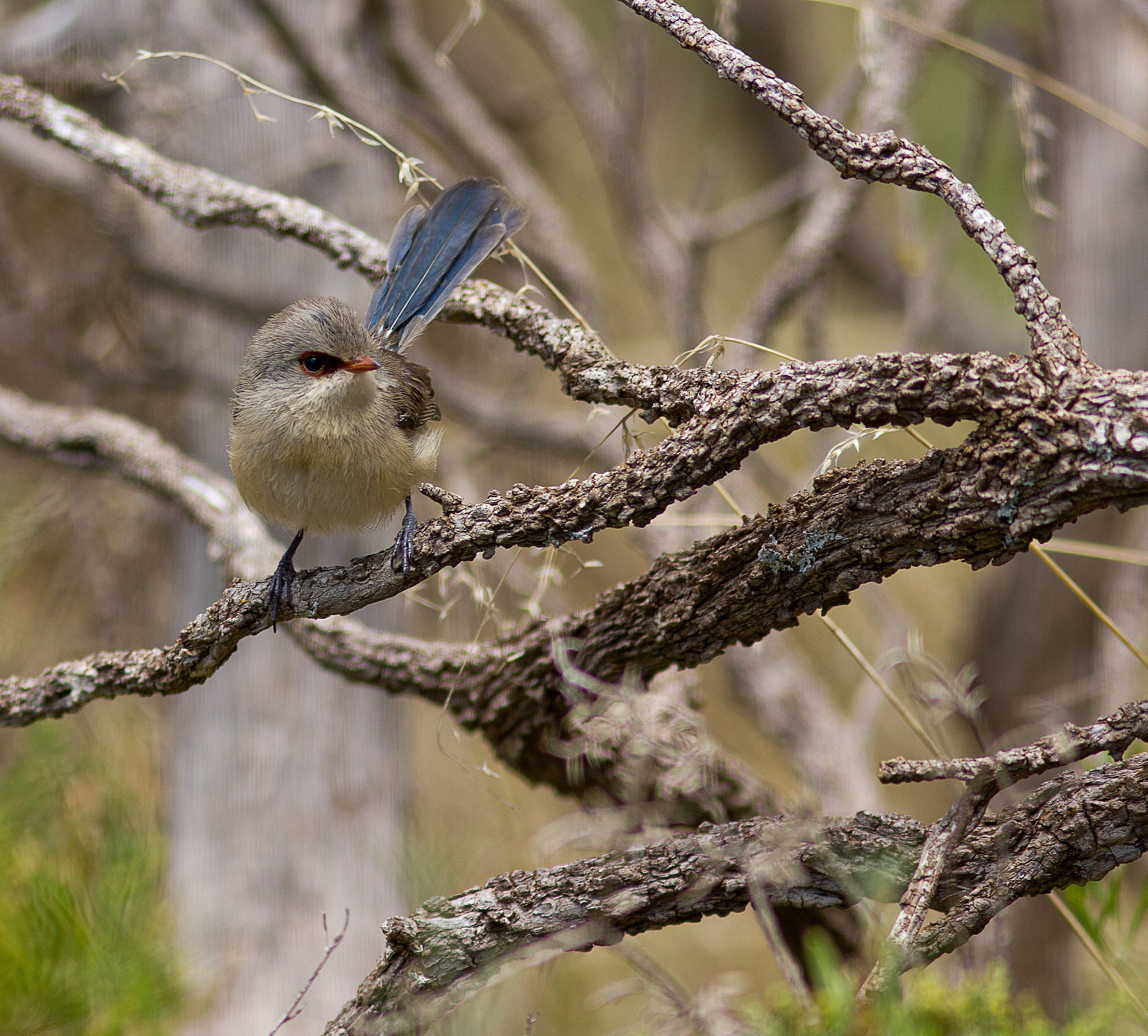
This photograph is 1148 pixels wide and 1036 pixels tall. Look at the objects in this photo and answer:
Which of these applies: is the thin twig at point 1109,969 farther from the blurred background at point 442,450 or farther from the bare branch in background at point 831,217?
the bare branch in background at point 831,217

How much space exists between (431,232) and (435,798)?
4.51 m

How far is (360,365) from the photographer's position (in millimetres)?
2449

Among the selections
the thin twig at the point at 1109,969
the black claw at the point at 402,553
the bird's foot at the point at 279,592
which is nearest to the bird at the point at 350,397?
the bird's foot at the point at 279,592

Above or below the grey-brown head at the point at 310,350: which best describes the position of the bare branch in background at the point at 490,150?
above

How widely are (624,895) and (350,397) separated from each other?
1.33 metres

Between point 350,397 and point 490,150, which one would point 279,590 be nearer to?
point 350,397

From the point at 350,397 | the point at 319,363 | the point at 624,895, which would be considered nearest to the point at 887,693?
the point at 624,895

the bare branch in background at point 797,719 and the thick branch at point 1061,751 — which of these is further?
the bare branch in background at point 797,719

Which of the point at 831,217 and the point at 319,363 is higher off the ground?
the point at 831,217

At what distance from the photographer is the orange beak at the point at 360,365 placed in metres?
2.45

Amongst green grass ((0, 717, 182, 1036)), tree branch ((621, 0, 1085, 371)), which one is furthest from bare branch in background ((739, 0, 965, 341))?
green grass ((0, 717, 182, 1036))

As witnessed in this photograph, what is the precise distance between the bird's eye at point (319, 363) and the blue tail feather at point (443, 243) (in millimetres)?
239

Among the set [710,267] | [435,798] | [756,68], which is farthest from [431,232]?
[710,267]

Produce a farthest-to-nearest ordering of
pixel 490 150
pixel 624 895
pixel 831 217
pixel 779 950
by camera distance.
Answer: pixel 490 150 < pixel 831 217 < pixel 624 895 < pixel 779 950
